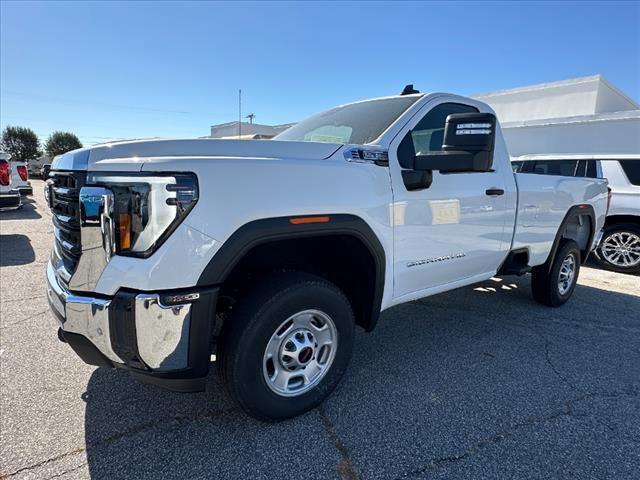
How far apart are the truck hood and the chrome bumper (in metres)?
0.63

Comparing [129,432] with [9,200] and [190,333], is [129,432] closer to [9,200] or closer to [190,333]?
[190,333]

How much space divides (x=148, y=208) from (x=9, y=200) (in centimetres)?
847

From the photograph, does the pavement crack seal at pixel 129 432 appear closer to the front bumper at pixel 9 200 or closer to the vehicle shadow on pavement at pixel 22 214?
the front bumper at pixel 9 200

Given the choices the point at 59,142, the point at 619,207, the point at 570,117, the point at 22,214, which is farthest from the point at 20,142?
the point at 619,207

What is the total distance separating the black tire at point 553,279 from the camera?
4602 mm

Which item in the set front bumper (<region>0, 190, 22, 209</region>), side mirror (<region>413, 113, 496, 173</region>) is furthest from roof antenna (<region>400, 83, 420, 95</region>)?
front bumper (<region>0, 190, 22, 209</region>)

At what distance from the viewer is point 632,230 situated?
6980 mm

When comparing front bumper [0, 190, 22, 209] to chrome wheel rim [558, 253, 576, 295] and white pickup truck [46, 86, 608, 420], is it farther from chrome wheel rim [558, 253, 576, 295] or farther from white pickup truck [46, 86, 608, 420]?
chrome wheel rim [558, 253, 576, 295]

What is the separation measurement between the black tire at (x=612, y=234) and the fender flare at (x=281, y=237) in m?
6.60

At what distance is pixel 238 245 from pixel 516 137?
1352cm

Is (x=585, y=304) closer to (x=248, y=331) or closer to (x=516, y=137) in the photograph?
(x=248, y=331)

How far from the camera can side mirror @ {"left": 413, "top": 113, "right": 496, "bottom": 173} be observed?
241 cm

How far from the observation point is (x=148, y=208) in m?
1.80

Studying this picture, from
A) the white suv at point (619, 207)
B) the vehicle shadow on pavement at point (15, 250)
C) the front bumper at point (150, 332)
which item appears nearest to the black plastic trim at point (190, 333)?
the front bumper at point (150, 332)
